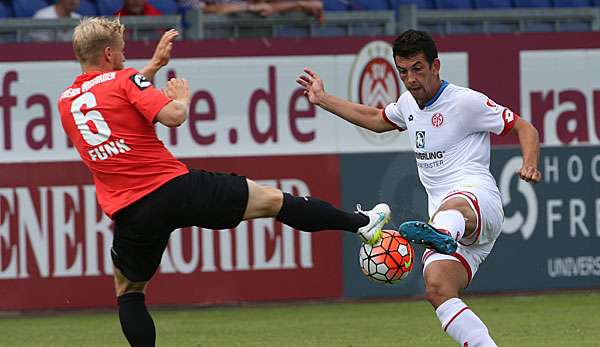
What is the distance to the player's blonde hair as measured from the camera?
8.16 metres

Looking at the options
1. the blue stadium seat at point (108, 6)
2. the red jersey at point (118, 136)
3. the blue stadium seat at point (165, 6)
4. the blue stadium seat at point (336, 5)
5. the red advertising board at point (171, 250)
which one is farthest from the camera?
the blue stadium seat at point (336, 5)

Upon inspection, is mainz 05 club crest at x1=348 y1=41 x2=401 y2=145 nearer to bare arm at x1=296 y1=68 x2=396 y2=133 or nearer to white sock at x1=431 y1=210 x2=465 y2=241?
bare arm at x1=296 y1=68 x2=396 y2=133

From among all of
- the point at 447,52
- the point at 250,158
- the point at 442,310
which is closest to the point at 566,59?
the point at 447,52

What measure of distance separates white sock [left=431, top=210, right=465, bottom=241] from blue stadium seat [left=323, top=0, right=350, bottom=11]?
714 cm

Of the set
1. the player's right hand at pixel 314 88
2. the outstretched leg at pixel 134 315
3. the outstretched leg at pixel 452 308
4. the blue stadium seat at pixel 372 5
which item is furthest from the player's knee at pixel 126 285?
the blue stadium seat at pixel 372 5

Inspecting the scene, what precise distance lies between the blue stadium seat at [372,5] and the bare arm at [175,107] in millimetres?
7261

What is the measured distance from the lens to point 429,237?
25.2 feet

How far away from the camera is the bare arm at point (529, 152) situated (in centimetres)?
784

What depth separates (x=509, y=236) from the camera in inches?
539

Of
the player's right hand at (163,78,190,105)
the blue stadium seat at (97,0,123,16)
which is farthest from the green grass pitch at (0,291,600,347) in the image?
the player's right hand at (163,78,190,105)

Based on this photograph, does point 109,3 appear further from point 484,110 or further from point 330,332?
point 484,110

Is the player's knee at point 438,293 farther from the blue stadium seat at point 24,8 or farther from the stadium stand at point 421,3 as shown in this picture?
the stadium stand at point 421,3

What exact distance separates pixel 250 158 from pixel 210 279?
1.14 m

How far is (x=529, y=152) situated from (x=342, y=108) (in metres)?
1.45
